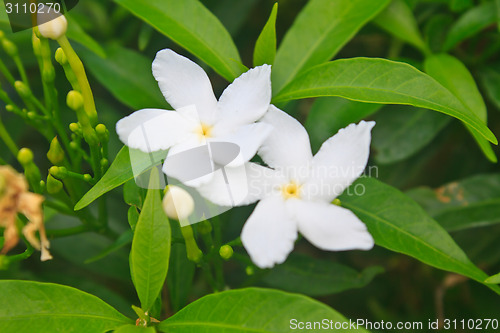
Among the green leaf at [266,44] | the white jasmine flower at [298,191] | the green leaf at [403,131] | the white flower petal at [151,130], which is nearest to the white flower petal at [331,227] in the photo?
the white jasmine flower at [298,191]

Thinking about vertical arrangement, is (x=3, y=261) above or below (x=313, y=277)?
above

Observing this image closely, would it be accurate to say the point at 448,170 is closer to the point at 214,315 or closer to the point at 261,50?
the point at 261,50

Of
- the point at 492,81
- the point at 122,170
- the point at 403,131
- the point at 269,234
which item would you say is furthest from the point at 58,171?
the point at 492,81

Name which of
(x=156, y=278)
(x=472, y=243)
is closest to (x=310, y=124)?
(x=156, y=278)

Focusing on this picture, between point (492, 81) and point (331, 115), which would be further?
point (492, 81)

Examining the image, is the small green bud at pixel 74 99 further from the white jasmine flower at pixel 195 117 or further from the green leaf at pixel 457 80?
the green leaf at pixel 457 80

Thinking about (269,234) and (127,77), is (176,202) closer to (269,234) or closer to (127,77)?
(269,234)
